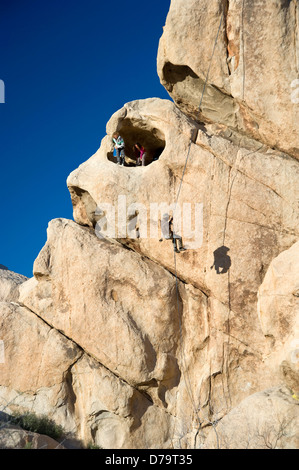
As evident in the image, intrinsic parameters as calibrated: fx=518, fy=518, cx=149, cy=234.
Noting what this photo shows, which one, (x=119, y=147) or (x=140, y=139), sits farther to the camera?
(x=140, y=139)

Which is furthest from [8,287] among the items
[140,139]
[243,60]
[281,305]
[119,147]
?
[243,60]

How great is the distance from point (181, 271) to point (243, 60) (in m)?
7.97

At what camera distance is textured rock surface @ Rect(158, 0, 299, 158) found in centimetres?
1834

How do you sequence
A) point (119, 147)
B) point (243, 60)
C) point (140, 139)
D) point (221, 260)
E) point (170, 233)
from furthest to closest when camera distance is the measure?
point (140, 139) < point (119, 147) < point (243, 60) < point (170, 233) < point (221, 260)

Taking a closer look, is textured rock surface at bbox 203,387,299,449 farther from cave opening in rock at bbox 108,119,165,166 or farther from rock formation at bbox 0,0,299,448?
cave opening in rock at bbox 108,119,165,166

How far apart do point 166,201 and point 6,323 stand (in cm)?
721

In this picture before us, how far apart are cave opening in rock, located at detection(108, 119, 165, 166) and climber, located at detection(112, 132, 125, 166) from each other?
323 millimetres

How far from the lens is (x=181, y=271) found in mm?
18453

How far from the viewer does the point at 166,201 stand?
61.2 feet

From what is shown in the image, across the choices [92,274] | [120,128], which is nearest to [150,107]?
[120,128]

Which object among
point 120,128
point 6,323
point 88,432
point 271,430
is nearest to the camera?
point 271,430

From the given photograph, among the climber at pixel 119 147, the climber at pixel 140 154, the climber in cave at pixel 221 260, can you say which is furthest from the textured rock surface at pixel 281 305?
the climber at pixel 119 147

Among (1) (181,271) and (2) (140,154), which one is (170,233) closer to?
(1) (181,271)

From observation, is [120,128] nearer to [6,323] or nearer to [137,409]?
[6,323]
